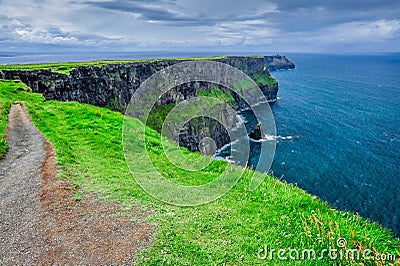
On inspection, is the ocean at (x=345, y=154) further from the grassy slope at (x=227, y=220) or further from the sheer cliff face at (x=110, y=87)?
the grassy slope at (x=227, y=220)

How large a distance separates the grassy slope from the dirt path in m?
0.92

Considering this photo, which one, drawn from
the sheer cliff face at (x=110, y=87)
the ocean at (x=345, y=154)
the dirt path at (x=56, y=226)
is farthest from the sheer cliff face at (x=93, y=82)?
the dirt path at (x=56, y=226)

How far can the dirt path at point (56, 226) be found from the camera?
1159 centimetres

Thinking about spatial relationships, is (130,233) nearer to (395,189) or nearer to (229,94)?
(395,189)

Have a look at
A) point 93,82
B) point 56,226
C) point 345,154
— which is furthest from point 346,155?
point 56,226

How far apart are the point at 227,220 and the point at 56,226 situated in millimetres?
7583

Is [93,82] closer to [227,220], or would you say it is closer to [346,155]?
[346,155]

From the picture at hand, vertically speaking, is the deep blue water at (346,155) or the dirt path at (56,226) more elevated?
the dirt path at (56,226)

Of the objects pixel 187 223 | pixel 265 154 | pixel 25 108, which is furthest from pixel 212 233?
pixel 265 154

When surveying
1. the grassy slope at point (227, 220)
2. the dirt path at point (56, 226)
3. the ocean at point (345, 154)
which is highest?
the dirt path at point (56, 226)

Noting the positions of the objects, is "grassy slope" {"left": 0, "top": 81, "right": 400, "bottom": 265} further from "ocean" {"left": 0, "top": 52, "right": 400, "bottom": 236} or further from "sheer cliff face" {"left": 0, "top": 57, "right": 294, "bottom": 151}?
"sheer cliff face" {"left": 0, "top": 57, "right": 294, "bottom": 151}

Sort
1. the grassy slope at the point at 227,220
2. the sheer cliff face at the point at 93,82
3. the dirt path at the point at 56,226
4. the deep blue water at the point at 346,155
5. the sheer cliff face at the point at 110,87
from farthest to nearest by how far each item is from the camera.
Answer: the sheer cliff face at the point at 110,87 → the sheer cliff face at the point at 93,82 → the deep blue water at the point at 346,155 → the grassy slope at the point at 227,220 → the dirt path at the point at 56,226

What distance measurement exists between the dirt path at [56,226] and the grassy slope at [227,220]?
92cm

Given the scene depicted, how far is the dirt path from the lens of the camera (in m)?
11.6
